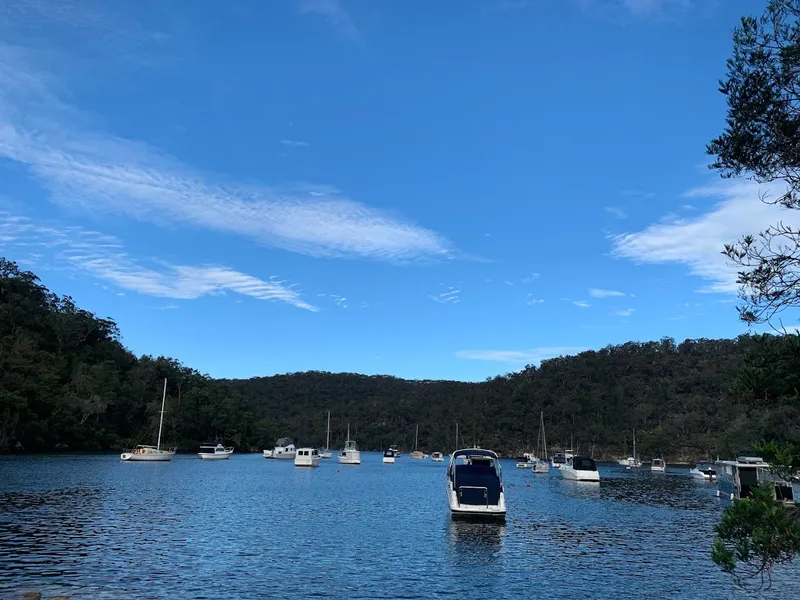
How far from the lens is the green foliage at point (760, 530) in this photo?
30.3 feet

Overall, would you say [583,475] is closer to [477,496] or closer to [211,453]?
[477,496]

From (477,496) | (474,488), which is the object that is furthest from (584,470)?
(474,488)

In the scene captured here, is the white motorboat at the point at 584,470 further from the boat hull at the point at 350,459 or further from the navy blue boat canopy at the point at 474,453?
the boat hull at the point at 350,459

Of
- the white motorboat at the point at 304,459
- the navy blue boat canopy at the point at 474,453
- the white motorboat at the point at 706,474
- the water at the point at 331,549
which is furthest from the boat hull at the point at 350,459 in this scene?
the navy blue boat canopy at the point at 474,453

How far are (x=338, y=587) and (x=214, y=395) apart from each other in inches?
6735

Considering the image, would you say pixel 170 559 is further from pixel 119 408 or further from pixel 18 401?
pixel 119 408

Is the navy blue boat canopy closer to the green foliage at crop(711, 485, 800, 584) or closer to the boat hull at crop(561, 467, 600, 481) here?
the green foliage at crop(711, 485, 800, 584)

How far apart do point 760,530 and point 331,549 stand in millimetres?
21598

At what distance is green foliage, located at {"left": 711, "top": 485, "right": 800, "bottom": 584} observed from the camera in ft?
30.3

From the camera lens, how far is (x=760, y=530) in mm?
9406

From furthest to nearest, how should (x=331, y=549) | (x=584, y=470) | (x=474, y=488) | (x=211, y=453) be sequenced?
(x=211, y=453), (x=584, y=470), (x=474, y=488), (x=331, y=549)

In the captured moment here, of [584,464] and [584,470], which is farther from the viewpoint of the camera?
[584,464]

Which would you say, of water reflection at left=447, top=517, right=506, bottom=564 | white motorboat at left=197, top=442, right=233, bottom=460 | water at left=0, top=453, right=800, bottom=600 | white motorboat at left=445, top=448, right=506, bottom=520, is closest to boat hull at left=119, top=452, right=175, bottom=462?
white motorboat at left=197, top=442, right=233, bottom=460

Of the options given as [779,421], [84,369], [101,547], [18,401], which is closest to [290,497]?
[101,547]
